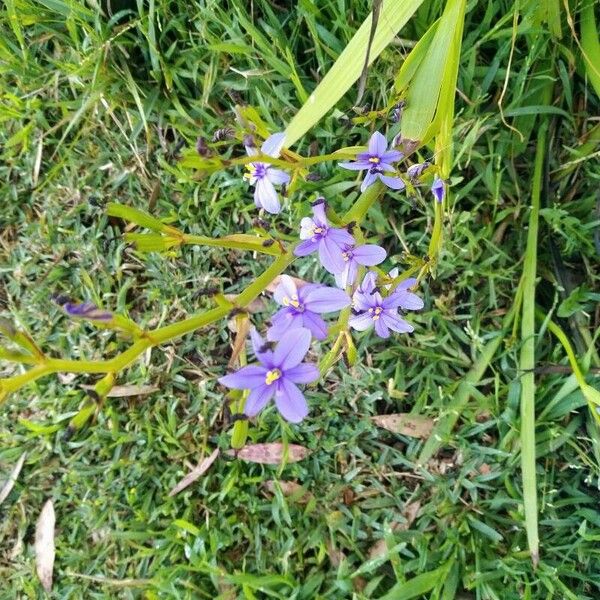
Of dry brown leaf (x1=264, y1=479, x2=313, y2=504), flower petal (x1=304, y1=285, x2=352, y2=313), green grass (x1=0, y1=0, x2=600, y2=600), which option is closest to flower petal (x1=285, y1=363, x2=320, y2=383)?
flower petal (x1=304, y1=285, x2=352, y2=313)

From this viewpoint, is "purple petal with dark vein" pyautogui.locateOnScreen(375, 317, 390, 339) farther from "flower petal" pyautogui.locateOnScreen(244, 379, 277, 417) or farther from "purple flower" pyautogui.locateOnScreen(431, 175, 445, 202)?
"flower petal" pyautogui.locateOnScreen(244, 379, 277, 417)

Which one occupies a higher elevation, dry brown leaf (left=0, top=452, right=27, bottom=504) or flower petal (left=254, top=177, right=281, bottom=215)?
flower petal (left=254, top=177, right=281, bottom=215)

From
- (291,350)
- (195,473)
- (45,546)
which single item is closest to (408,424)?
(195,473)

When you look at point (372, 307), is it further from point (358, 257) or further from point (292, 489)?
point (292, 489)

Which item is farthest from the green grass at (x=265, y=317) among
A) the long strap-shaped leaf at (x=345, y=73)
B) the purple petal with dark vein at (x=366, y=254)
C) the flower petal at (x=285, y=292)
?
the flower petal at (x=285, y=292)

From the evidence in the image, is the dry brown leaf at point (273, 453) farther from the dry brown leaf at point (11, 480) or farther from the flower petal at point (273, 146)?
the flower petal at point (273, 146)
